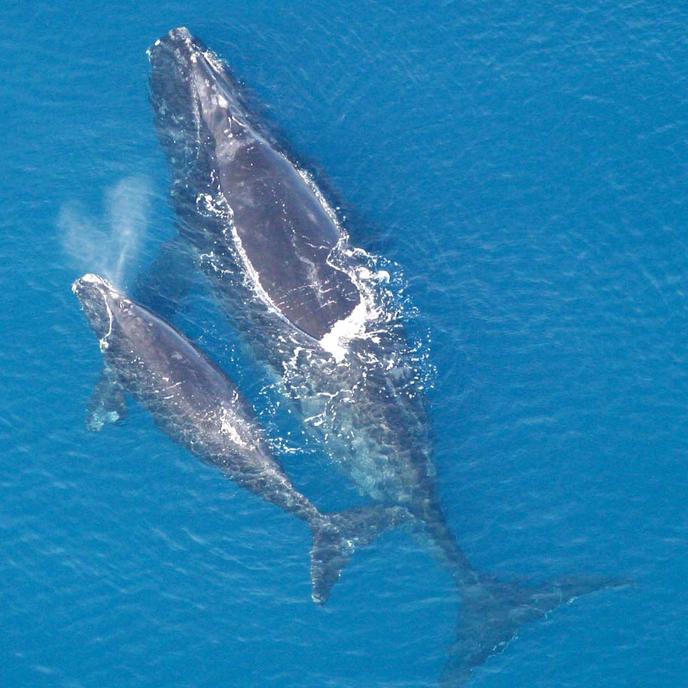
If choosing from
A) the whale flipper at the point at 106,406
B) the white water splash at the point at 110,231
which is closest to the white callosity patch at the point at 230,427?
the whale flipper at the point at 106,406

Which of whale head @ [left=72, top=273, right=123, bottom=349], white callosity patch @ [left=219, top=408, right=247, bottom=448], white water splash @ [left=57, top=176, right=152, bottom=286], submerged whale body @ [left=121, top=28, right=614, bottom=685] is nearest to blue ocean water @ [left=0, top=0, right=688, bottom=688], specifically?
white water splash @ [left=57, top=176, right=152, bottom=286]

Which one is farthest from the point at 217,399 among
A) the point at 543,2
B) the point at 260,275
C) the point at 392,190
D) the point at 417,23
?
the point at 543,2

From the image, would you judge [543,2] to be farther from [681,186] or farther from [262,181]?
[262,181]

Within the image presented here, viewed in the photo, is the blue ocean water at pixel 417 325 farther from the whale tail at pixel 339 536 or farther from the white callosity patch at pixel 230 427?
the white callosity patch at pixel 230 427

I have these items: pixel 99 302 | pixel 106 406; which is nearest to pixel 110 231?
pixel 99 302

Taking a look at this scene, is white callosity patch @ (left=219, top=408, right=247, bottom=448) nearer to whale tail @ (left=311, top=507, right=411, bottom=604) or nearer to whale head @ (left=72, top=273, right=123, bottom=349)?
whale tail @ (left=311, top=507, right=411, bottom=604)

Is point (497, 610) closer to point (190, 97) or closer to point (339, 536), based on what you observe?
point (339, 536)
